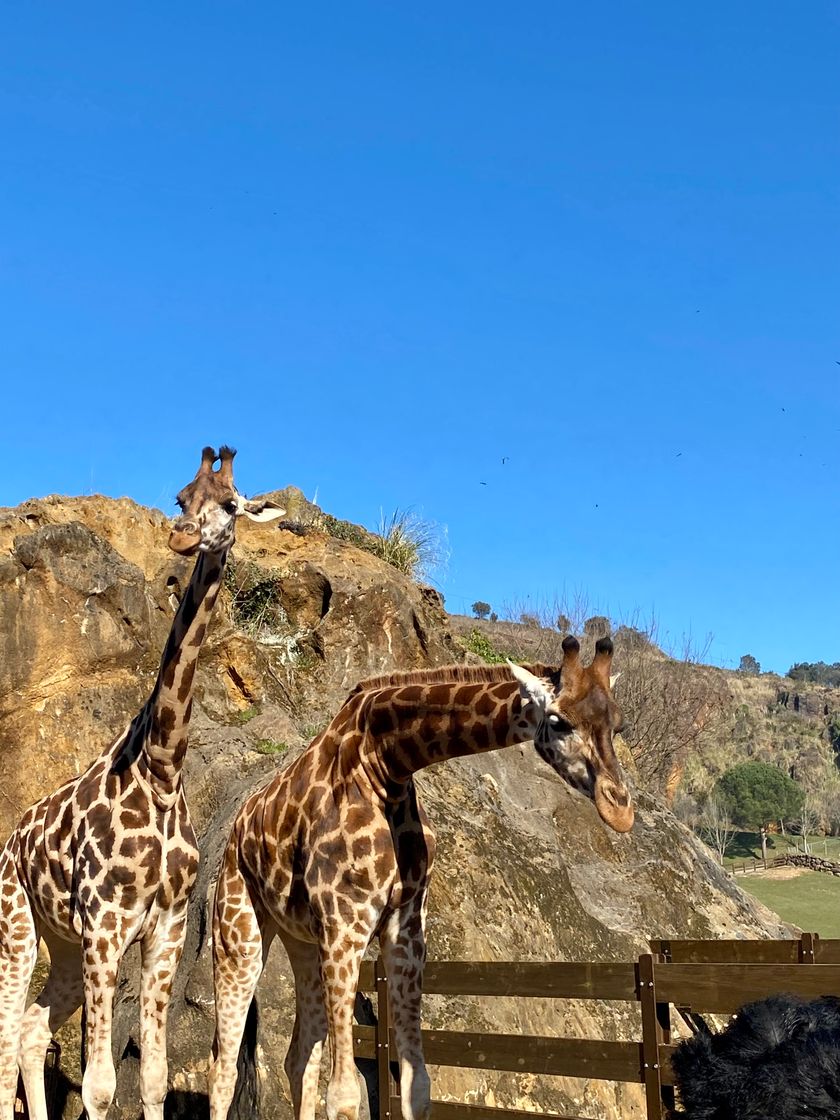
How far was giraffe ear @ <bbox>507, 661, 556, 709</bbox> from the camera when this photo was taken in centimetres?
582

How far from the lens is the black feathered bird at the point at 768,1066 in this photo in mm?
2805

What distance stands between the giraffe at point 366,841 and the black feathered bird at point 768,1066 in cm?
217

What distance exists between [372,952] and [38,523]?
9086 millimetres

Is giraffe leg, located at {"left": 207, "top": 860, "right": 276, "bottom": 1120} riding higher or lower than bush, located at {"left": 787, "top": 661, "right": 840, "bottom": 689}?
lower

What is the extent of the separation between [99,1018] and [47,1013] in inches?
68.4

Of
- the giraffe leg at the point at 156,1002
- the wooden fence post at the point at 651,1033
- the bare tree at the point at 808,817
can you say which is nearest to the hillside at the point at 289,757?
the giraffe leg at the point at 156,1002

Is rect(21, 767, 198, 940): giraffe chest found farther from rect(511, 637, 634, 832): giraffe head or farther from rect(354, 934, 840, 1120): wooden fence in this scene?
rect(511, 637, 634, 832): giraffe head

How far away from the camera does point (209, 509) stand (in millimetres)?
7133

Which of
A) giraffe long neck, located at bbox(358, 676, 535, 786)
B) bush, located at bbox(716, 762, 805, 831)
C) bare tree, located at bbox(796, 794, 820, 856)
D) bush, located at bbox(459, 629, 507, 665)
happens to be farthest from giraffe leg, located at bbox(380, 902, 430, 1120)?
bare tree, located at bbox(796, 794, 820, 856)

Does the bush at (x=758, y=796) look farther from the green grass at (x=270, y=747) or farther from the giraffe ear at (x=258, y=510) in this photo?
the giraffe ear at (x=258, y=510)

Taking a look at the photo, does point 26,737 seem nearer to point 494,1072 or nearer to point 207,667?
point 207,667

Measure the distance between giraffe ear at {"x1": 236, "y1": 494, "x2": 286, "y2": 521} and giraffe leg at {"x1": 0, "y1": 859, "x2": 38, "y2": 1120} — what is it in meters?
3.21

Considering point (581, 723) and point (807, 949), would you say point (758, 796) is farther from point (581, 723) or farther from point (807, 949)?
point (581, 723)

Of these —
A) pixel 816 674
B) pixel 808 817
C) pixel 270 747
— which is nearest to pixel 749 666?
pixel 816 674
